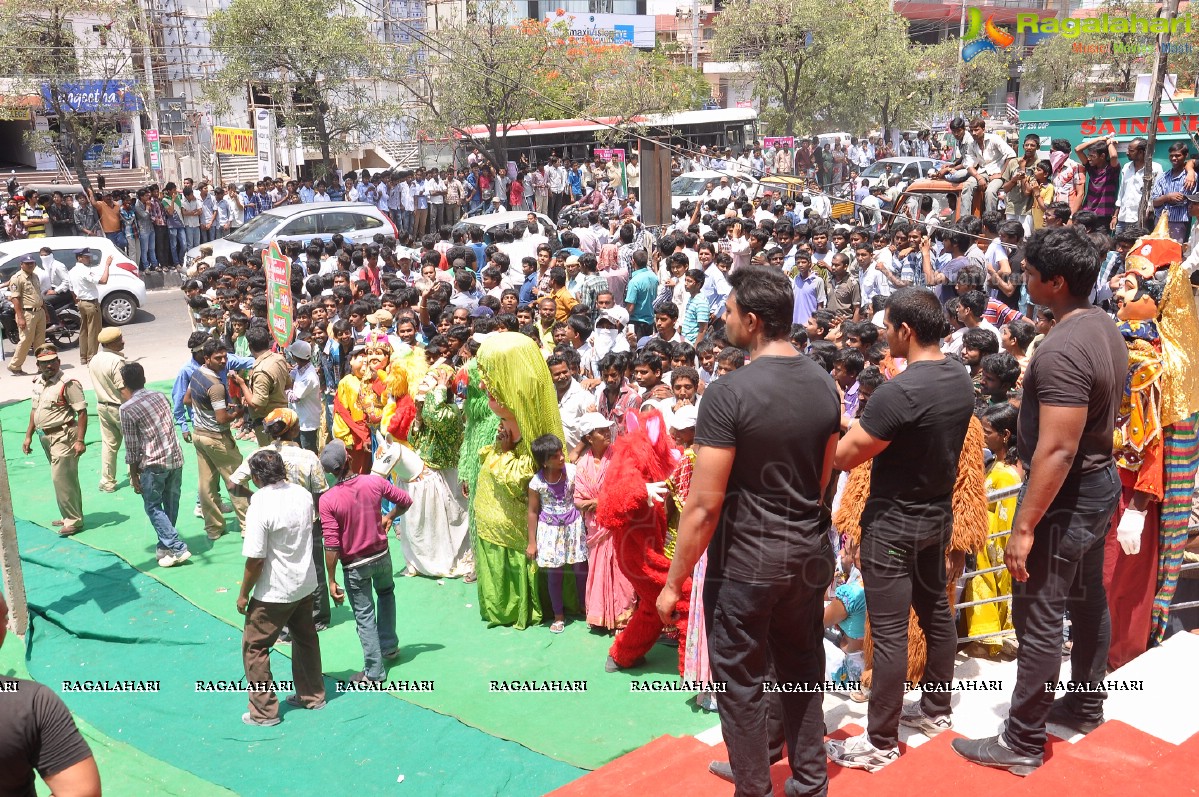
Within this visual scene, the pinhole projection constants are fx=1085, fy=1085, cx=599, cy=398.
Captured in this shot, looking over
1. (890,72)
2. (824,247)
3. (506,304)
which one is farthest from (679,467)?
(890,72)

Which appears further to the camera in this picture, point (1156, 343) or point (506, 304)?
point (506, 304)

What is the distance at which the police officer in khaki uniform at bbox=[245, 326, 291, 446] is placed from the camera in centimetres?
829

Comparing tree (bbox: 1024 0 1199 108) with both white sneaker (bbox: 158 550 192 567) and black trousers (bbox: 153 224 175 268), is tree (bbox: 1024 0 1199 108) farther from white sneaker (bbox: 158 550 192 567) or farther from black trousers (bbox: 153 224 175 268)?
white sneaker (bbox: 158 550 192 567)

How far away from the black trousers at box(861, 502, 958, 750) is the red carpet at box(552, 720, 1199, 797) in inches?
7.3

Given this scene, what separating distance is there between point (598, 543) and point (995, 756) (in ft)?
9.87

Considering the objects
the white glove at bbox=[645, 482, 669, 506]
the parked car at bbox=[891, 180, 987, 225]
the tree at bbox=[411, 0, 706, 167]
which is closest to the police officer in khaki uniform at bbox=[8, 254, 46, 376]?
the parked car at bbox=[891, 180, 987, 225]

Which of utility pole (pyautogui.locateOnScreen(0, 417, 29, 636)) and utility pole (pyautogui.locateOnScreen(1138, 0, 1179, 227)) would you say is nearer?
utility pole (pyautogui.locateOnScreen(0, 417, 29, 636))

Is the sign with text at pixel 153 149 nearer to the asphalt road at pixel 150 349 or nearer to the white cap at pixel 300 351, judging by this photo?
the asphalt road at pixel 150 349

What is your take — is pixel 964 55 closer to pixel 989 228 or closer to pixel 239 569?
pixel 989 228

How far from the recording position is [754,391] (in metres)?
3.17

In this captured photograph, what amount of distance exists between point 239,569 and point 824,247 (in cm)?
606

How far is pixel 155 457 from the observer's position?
7.84m

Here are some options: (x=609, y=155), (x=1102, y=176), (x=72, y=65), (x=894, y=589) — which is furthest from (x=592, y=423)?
(x=72, y=65)

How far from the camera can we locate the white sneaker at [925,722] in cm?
403
